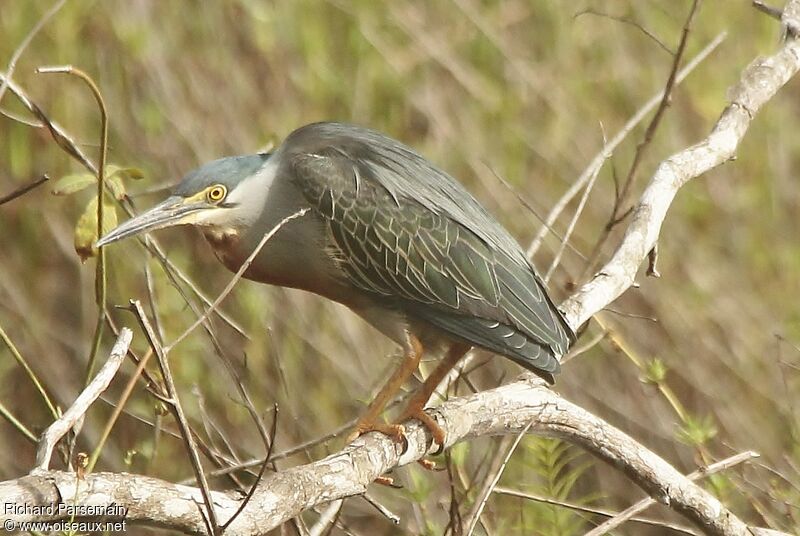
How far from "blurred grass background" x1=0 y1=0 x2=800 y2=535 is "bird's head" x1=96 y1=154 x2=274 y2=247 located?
1.14 m

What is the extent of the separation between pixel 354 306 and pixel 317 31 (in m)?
2.10

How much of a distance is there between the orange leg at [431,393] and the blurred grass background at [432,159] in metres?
1.28

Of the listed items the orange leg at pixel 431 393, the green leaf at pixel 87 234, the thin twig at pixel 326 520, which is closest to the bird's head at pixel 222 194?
the green leaf at pixel 87 234

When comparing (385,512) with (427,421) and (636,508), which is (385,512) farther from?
(636,508)

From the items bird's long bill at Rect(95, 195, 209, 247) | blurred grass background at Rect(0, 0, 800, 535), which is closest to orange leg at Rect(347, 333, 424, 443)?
bird's long bill at Rect(95, 195, 209, 247)

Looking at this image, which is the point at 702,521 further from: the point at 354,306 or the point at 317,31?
the point at 317,31

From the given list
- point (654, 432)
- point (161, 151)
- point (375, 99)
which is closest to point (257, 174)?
point (161, 151)

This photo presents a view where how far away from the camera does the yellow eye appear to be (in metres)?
3.17

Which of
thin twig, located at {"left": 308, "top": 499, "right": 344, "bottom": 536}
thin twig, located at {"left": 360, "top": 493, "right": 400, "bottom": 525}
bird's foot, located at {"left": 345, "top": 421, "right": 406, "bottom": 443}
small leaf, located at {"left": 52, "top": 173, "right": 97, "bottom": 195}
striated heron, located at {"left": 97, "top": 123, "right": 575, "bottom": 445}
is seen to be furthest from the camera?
striated heron, located at {"left": 97, "top": 123, "right": 575, "bottom": 445}

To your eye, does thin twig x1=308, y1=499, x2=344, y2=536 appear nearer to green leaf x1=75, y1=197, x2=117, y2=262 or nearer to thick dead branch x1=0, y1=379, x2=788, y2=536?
thick dead branch x1=0, y1=379, x2=788, y2=536

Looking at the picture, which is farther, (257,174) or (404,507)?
(404,507)

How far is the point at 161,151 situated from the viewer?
491cm

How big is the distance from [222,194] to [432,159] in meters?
2.12

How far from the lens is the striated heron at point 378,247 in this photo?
318 cm
